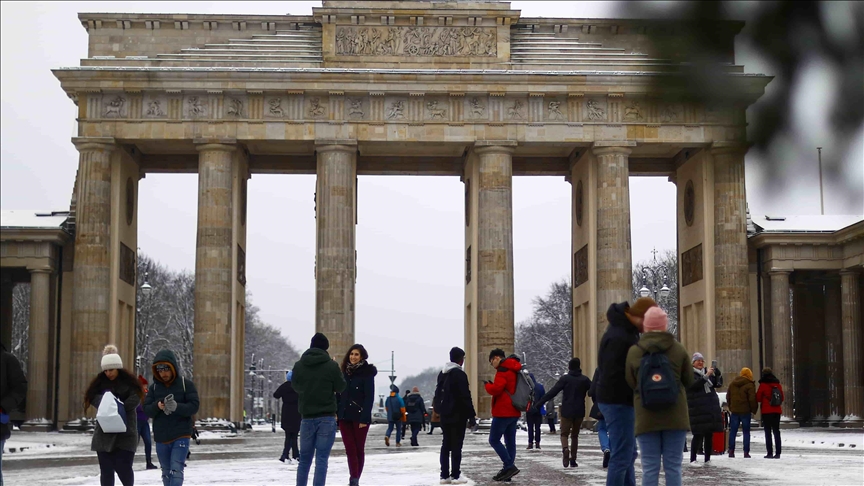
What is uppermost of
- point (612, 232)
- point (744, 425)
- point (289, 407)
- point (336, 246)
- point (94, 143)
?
point (94, 143)

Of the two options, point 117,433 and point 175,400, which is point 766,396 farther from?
point 117,433

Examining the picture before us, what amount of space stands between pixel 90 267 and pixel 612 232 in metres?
20.0

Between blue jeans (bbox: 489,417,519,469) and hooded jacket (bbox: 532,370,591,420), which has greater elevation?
hooded jacket (bbox: 532,370,591,420)

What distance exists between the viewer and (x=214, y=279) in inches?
1858

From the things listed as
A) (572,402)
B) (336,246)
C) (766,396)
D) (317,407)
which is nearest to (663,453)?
(317,407)

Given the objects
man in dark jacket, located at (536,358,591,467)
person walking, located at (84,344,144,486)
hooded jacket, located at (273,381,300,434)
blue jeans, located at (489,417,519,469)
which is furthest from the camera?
hooded jacket, located at (273,381,300,434)

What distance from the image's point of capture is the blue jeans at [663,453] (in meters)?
10.7

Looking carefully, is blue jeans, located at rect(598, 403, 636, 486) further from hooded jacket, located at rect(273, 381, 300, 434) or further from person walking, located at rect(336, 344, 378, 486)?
hooded jacket, located at rect(273, 381, 300, 434)

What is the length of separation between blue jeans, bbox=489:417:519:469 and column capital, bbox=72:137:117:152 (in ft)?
107

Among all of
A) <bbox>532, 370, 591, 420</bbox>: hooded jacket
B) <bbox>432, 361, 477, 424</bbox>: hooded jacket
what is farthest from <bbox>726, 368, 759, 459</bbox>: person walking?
<bbox>432, 361, 477, 424</bbox>: hooded jacket

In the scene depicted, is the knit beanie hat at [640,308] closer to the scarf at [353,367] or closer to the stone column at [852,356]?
the scarf at [353,367]

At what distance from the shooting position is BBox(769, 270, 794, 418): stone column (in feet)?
158

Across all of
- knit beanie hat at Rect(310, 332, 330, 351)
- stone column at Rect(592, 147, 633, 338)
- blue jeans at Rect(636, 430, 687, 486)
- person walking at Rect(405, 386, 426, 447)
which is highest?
stone column at Rect(592, 147, 633, 338)

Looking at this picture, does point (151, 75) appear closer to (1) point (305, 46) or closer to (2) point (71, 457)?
(1) point (305, 46)
